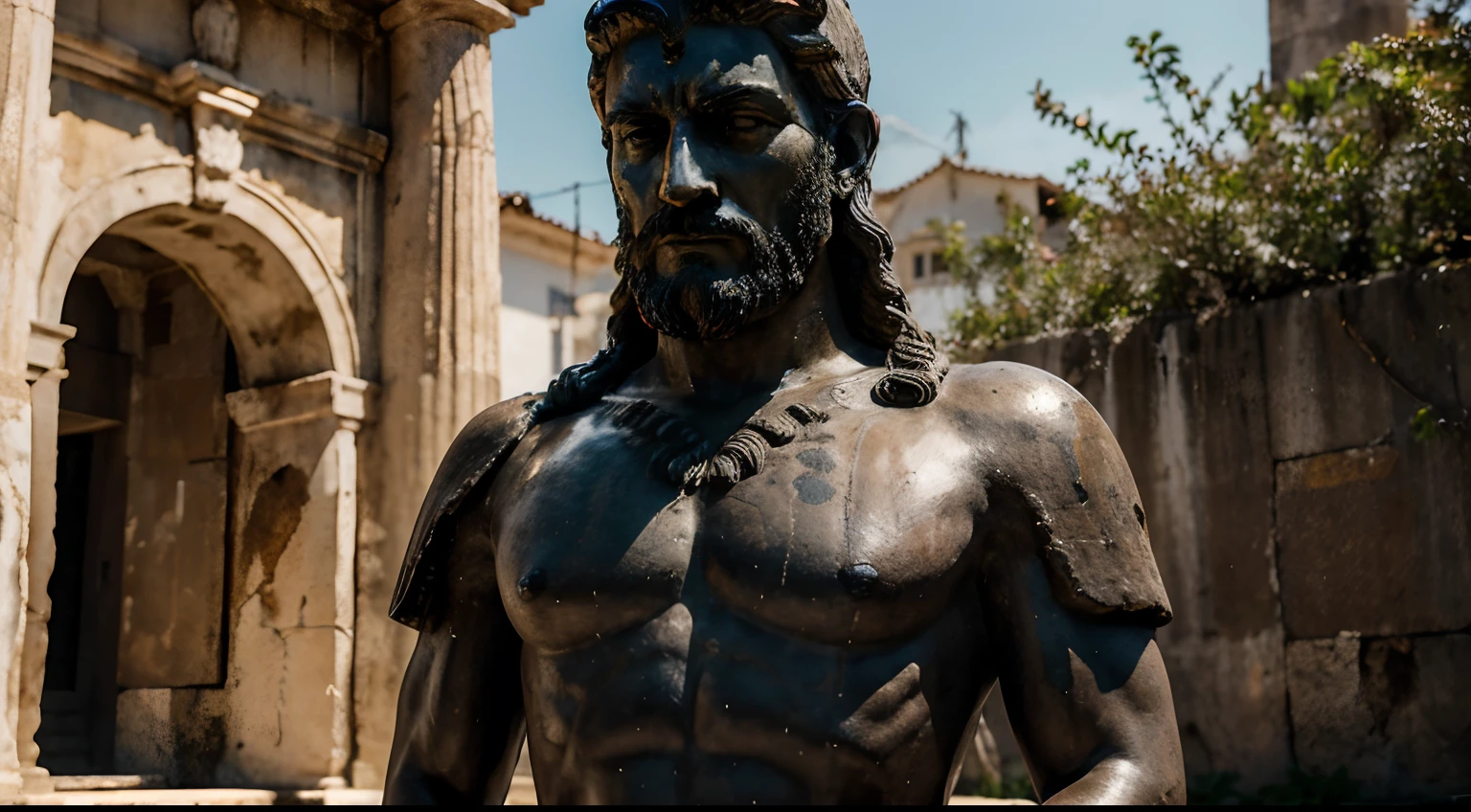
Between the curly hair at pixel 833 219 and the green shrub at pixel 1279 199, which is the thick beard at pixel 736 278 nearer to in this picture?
the curly hair at pixel 833 219

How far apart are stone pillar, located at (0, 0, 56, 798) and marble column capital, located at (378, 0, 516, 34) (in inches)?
95.6

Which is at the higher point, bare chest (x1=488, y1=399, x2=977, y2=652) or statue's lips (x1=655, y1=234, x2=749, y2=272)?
statue's lips (x1=655, y1=234, x2=749, y2=272)

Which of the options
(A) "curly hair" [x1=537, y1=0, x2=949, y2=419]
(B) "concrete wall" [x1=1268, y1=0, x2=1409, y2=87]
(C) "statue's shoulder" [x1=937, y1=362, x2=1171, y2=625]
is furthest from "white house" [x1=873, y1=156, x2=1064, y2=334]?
(C) "statue's shoulder" [x1=937, y1=362, x2=1171, y2=625]

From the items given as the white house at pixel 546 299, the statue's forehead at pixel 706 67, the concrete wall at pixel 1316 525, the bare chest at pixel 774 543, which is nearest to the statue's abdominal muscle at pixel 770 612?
the bare chest at pixel 774 543

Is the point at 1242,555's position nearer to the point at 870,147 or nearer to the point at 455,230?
the point at 455,230

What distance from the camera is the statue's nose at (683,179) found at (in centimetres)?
210

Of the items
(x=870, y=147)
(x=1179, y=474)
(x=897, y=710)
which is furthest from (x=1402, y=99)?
(x=897, y=710)

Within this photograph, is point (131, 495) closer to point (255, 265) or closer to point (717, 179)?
point (255, 265)

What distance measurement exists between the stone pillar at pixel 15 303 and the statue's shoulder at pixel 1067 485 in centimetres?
499

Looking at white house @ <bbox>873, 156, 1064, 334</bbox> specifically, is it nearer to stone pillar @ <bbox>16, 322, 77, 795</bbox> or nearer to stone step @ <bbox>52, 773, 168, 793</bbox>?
stone step @ <bbox>52, 773, 168, 793</bbox>

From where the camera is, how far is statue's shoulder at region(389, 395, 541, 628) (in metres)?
2.28

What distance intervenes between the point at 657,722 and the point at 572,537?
0.28 meters

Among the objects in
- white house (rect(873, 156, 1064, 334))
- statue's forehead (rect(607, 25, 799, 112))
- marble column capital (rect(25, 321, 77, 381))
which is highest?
white house (rect(873, 156, 1064, 334))

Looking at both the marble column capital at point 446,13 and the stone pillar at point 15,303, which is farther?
the marble column capital at point 446,13
